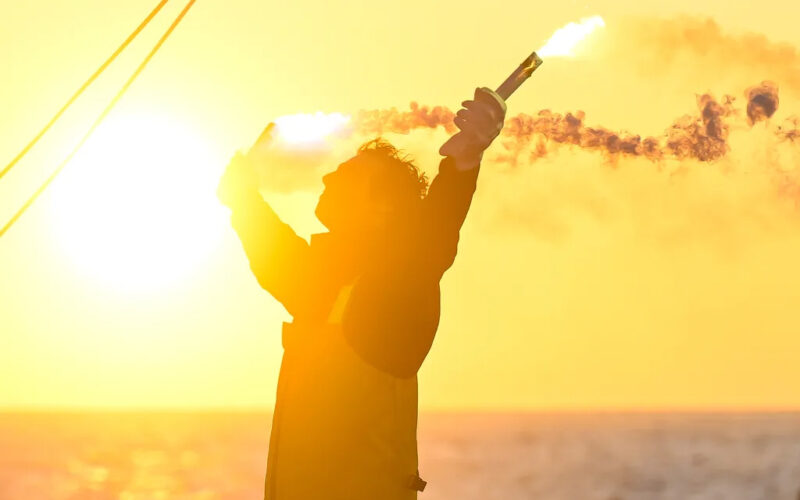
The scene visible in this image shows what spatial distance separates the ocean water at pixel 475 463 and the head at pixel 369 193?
96.3 ft

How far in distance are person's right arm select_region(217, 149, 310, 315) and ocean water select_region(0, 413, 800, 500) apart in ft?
96.5

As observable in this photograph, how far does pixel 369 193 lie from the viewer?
7.02 meters

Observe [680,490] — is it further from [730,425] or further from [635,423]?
[635,423]

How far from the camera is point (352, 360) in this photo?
6703 mm

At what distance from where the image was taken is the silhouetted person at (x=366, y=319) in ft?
21.9

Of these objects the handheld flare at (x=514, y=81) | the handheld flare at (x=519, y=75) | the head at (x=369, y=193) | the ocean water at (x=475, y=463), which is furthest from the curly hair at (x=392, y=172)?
the ocean water at (x=475, y=463)

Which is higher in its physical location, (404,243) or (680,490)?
(680,490)

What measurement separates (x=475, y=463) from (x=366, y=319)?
236ft

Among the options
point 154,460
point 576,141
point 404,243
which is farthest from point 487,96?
point 154,460

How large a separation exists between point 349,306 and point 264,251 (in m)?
0.79

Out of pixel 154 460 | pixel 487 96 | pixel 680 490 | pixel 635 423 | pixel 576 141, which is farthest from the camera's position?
pixel 635 423

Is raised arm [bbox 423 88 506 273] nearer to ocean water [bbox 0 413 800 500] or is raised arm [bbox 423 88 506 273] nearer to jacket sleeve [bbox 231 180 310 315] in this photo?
jacket sleeve [bbox 231 180 310 315]

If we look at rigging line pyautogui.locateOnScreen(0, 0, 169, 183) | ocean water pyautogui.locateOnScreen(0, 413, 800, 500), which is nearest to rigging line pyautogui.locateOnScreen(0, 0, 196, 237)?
rigging line pyautogui.locateOnScreen(0, 0, 169, 183)

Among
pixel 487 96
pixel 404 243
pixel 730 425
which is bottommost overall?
pixel 404 243
